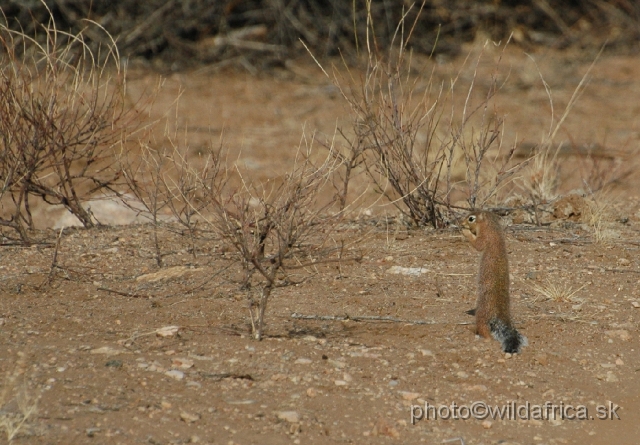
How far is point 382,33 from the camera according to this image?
41.3 feet

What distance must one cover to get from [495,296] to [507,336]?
0.19m

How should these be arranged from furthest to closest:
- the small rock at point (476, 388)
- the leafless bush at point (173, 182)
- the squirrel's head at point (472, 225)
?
the leafless bush at point (173, 182) < the squirrel's head at point (472, 225) < the small rock at point (476, 388)

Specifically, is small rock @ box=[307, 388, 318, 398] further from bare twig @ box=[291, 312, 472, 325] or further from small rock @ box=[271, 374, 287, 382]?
bare twig @ box=[291, 312, 472, 325]

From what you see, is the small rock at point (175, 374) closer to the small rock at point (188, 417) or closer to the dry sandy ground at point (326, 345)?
the dry sandy ground at point (326, 345)

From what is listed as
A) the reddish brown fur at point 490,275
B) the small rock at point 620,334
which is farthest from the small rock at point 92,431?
the small rock at point 620,334

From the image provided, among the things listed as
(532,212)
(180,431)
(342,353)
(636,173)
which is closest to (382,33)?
(636,173)

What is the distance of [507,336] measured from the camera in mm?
4137

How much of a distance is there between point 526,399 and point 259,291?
5.24ft

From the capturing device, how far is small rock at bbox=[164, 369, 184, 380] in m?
3.77

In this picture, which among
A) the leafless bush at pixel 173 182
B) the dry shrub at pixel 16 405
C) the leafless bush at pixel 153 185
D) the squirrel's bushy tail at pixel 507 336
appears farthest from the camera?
the leafless bush at pixel 153 185

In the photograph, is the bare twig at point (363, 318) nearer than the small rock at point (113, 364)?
No

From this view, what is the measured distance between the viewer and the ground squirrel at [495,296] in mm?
4152

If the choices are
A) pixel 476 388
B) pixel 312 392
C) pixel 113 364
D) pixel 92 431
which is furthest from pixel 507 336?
pixel 92 431

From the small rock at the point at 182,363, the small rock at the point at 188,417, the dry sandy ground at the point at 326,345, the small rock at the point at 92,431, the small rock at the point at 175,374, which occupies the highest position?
the small rock at the point at 92,431
